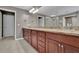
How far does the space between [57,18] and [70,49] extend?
1.54 metres

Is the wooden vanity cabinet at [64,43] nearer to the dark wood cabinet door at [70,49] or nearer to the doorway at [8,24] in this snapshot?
the dark wood cabinet door at [70,49]

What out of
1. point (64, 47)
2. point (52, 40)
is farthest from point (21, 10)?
point (64, 47)

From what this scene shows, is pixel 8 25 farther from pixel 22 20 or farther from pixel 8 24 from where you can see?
pixel 22 20

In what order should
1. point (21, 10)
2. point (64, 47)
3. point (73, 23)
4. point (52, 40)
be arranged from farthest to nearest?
point (21, 10), point (73, 23), point (52, 40), point (64, 47)

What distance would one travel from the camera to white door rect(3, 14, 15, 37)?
23.5 ft

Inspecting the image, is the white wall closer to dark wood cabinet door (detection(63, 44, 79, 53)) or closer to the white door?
the white door

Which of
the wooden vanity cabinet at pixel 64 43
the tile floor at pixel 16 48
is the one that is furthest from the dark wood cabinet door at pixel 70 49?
the tile floor at pixel 16 48

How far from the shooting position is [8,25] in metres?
7.39

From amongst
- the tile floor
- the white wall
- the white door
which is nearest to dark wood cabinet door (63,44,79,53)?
the tile floor

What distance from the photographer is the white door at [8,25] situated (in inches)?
282

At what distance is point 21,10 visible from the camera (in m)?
6.26
